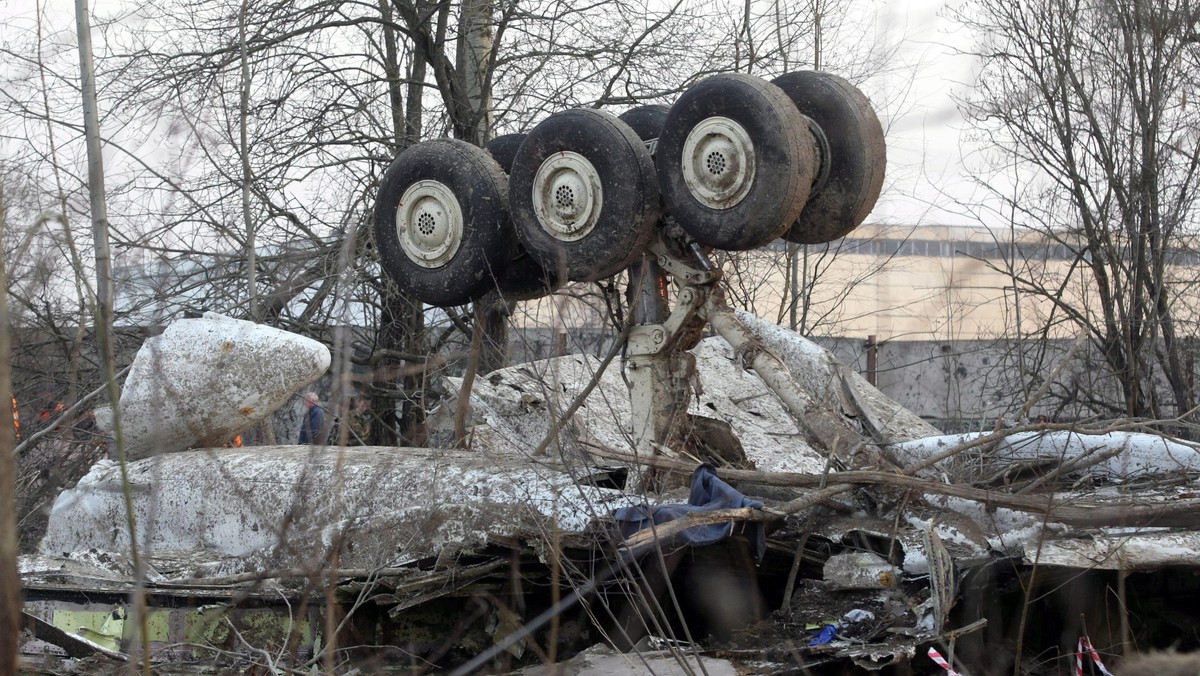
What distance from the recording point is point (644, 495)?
350 cm

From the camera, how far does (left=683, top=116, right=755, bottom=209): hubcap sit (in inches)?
186

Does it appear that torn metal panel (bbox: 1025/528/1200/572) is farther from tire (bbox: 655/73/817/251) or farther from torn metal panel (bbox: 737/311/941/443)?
torn metal panel (bbox: 737/311/941/443)

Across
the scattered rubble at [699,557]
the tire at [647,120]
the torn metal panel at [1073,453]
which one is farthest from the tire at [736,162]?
the torn metal panel at [1073,453]

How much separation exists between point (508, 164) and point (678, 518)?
3.31 m

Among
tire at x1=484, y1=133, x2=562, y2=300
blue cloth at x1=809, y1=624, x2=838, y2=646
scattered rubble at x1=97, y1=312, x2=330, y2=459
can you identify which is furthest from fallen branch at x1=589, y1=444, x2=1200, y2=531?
scattered rubble at x1=97, y1=312, x2=330, y2=459

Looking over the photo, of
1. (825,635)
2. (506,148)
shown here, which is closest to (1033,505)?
(825,635)

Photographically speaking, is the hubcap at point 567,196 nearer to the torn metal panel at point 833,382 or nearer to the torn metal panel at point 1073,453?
the torn metal panel at point 833,382

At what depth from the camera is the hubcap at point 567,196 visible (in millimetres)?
5055

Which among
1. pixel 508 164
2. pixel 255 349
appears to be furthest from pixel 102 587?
pixel 508 164

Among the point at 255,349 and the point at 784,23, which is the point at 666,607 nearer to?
the point at 255,349

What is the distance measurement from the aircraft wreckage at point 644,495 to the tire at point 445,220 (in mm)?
16

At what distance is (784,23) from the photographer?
36.1 ft

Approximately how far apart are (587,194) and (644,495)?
197 cm

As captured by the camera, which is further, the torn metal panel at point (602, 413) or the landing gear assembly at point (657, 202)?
the torn metal panel at point (602, 413)
